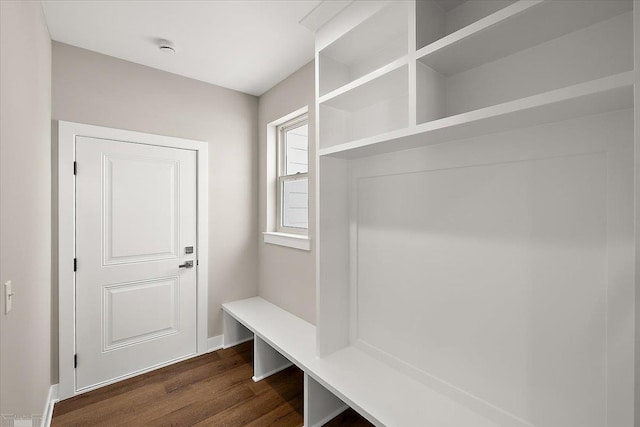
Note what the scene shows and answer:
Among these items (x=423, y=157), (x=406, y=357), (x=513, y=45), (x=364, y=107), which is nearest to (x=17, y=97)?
(x=364, y=107)

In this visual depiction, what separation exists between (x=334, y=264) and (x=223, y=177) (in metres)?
1.59

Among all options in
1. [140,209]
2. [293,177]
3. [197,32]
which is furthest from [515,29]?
[140,209]

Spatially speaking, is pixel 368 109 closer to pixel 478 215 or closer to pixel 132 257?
pixel 478 215

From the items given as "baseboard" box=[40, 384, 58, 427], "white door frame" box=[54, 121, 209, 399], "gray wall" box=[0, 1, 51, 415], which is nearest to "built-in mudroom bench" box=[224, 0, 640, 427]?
"gray wall" box=[0, 1, 51, 415]

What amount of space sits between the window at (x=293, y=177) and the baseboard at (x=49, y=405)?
2.05 metres

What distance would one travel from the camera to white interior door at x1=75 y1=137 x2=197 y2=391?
222cm

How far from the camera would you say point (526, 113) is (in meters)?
1.00

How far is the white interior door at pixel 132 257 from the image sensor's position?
7.28 ft

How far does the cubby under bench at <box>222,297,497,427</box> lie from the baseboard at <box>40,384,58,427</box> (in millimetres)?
1281

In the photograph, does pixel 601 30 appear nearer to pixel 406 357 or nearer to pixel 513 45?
pixel 513 45

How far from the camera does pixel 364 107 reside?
184 cm

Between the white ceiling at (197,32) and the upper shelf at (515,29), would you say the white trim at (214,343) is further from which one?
the upper shelf at (515,29)

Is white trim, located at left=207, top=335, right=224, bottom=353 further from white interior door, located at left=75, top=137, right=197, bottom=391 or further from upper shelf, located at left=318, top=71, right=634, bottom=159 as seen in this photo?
upper shelf, located at left=318, top=71, right=634, bottom=159

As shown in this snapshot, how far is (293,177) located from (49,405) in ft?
7.90
